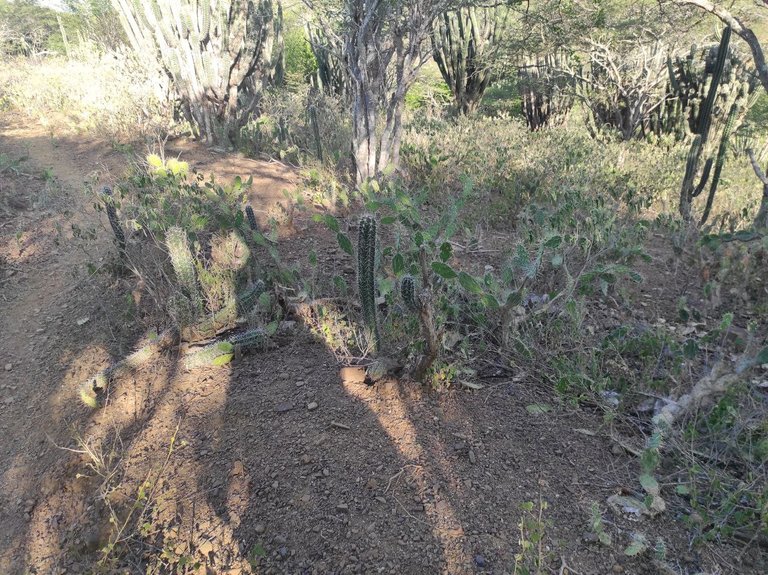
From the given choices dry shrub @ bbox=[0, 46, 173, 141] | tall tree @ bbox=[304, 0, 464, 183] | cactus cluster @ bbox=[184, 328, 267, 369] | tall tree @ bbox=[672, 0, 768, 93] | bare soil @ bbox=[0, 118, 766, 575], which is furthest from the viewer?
dry shrub @ bbox=[0, 46, 173, 141]

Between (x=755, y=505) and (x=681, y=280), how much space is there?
211 centimetres

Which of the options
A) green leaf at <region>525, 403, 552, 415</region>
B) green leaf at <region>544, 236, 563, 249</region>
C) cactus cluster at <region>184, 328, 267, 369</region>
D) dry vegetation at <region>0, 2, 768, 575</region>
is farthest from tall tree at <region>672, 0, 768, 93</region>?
cactus cluster at <region>184, 328, 267, 369</region>

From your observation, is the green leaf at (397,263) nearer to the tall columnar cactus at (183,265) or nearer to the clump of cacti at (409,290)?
the clump of cacti at (409,290)

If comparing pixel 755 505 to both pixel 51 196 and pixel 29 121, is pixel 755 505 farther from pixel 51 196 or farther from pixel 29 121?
pixel 29 121

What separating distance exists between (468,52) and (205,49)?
20.5 ft

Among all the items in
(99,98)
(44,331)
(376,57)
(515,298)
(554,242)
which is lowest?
(44,331)

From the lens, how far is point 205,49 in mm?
7594

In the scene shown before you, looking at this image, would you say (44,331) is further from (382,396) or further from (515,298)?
(515,298)

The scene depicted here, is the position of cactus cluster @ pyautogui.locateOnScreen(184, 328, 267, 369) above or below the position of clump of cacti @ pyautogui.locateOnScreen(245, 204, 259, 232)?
below

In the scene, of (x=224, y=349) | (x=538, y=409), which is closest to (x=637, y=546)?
(x=538, y=409)

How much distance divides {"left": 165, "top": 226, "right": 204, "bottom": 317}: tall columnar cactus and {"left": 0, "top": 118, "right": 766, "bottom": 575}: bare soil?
0.37 m

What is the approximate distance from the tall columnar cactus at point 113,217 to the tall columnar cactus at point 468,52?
905 centimetres

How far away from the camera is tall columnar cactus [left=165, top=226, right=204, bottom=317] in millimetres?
2746

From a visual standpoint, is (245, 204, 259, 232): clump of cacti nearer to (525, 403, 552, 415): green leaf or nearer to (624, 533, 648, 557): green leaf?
(525, 403, 552, 415): green leaf
